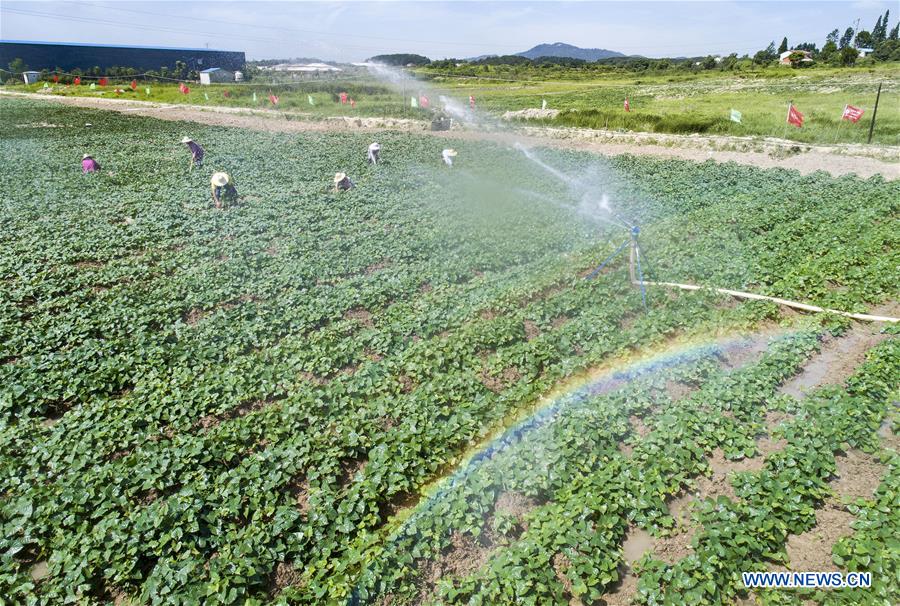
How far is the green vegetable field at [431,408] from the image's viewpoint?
201 inches

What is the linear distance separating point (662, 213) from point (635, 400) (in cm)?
1024

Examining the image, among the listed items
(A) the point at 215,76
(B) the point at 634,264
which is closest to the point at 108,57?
(A) the point at 215,76

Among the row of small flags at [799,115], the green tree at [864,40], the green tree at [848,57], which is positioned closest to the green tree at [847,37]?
the green tree at [864,40]

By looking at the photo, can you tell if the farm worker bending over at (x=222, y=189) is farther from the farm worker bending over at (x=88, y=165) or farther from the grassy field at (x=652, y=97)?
the grassy field at (x=652, y=97)

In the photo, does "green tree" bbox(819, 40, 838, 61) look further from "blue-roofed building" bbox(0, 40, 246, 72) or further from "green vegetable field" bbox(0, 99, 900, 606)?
"blue-roofed building" bbox(0, 40, 246, 72)

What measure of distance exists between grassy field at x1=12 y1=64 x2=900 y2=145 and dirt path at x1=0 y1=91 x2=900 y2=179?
185 cm

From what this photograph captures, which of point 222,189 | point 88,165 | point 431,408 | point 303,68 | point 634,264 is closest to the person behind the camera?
point 431,408

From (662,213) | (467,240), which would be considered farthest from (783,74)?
(467,240)

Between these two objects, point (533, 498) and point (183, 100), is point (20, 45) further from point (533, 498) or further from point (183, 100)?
point (533, 498)

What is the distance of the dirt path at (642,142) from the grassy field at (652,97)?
6.07ft

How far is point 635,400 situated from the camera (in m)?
7.32

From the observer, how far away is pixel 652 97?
48.7 metres

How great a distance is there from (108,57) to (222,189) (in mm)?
82094

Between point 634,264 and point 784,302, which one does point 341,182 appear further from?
point 784,302
